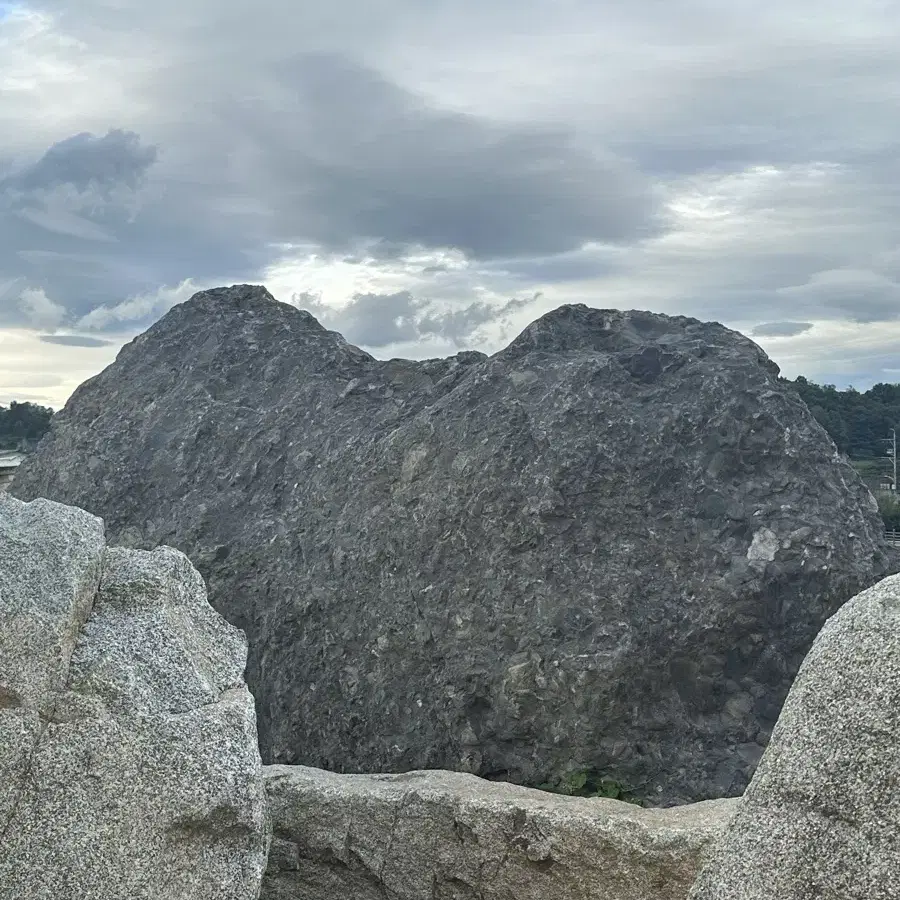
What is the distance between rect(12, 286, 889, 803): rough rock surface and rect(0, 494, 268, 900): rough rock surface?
2063mm

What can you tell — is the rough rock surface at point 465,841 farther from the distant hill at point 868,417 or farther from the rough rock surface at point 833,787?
the distant hill at point 868,417

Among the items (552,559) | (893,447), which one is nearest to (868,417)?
(893,447)

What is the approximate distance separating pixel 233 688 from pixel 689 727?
2746 millimetres

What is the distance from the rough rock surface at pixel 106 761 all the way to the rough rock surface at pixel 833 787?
2.07 meters

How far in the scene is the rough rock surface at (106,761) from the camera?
16.4 ft

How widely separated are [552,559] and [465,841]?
1.68 meters

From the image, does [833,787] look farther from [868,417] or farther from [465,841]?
[868,417]

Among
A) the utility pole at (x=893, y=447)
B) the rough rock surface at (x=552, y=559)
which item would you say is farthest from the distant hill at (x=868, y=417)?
the rough rock surface at (x=552, y=559)

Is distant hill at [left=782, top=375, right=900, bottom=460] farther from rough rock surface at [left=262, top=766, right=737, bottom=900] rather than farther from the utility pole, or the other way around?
rough rock surface at [left=262, top=766, right=737, bottom=900]

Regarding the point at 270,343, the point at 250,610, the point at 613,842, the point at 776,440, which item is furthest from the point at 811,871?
the point at 270,343

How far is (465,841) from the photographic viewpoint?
6.42 m

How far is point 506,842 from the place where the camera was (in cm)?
631

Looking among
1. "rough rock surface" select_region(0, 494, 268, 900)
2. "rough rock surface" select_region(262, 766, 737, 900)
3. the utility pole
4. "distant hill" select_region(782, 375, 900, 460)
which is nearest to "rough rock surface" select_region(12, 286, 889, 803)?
"rough rock surface" select_region(262, 766, 737, 900)

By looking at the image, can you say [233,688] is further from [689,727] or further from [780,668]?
[780,668]
